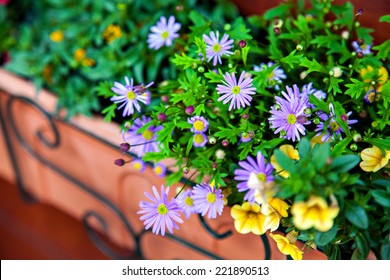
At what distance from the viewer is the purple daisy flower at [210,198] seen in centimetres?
68

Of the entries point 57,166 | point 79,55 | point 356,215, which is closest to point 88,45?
point 79,55

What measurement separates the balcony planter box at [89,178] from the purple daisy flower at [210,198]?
17 cm

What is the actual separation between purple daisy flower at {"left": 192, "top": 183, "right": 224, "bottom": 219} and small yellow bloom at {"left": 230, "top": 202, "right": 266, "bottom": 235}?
21 millimetres

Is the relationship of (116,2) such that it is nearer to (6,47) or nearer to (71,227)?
(6,47)

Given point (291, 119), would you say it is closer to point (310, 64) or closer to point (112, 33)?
point (310, 64)

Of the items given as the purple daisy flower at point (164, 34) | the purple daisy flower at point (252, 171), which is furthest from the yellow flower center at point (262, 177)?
the purple daisy flower at point (164, 34)

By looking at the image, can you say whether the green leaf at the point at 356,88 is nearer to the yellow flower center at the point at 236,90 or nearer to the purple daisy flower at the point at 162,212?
the yellow flower center at the point at 236,90

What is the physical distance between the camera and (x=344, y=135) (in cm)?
72

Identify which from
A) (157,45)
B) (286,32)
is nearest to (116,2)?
(157,45)

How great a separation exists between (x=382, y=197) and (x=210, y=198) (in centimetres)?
21

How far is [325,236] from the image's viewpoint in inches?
24.0

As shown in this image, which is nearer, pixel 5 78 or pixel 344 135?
pixel 344 135

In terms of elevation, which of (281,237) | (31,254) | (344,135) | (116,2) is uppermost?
(116,2)

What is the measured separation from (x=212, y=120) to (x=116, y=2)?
0.42 metres
